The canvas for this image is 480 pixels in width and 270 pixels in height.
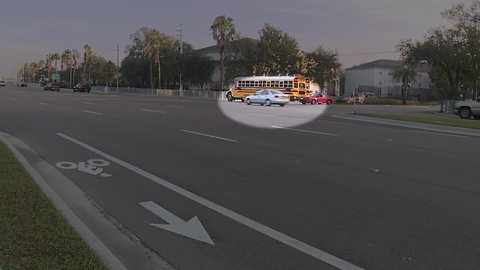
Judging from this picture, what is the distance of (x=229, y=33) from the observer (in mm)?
72562

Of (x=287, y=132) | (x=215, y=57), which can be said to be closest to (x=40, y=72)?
(x=215, y=57)

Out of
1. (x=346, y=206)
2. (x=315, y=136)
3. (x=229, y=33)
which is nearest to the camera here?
(x=346, y=206)

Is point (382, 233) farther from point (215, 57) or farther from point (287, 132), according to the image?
point (215, 57)

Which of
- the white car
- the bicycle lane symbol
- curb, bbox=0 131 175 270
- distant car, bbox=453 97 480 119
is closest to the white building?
the white car

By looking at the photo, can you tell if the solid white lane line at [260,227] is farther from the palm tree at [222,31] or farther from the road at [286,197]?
the palm tree at [222,31]

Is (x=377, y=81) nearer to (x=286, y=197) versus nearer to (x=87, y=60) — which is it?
(x=87, y=60)

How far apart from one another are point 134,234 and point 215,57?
96581 millimetres

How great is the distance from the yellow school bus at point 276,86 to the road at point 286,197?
4044 cm

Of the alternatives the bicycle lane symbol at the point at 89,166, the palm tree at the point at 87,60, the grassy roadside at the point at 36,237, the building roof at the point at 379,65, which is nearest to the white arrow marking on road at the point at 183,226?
the grassy roadside at the point at 36,237

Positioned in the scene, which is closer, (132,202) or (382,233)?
(382,233)

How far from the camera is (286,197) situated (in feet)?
24.6

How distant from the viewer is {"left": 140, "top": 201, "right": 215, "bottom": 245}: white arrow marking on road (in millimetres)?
5750

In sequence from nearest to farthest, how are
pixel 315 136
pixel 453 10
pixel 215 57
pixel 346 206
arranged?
pixel 346 206, pixel 315 136, pixel 453 10, pixel 215 57

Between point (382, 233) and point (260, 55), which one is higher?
point (260, 55)
